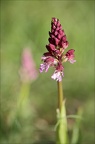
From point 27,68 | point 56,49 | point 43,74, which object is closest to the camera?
point 56,49

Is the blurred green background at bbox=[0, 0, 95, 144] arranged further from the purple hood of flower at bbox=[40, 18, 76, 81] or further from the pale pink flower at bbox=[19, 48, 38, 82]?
the purple hood of flower at bbox=[40, 18, 76, 81]

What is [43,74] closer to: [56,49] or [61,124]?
[61,124]

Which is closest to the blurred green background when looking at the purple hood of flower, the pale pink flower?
the pale pink flower

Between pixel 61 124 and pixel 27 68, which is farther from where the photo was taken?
pixel 27 68

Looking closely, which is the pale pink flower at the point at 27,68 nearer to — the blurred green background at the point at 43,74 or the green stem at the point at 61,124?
the blurred green background at the point at 43,74

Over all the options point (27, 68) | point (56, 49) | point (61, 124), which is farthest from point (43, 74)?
point (56, 49)

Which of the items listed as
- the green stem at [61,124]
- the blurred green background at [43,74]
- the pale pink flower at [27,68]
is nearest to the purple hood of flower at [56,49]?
the green stem at [61,124]

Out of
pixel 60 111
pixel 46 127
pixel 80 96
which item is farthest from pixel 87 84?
pixel 60 111

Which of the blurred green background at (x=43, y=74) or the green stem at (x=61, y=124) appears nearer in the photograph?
the green stem at (x=61, y=124)

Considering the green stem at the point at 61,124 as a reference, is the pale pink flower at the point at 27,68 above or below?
above
